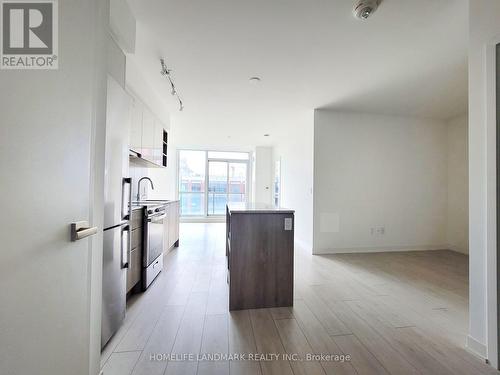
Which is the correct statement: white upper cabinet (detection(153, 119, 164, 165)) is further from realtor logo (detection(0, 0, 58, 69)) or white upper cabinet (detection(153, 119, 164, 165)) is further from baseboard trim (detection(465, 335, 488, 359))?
baseboard trim (detection(465, 335, 488, 359))

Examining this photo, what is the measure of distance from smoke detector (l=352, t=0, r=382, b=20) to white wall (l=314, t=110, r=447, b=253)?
2.30 m

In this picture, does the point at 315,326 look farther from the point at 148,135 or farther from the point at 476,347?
the point at 148,135

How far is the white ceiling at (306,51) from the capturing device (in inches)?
71.8

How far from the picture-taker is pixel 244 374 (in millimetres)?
1367

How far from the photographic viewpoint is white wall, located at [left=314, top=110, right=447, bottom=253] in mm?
4094

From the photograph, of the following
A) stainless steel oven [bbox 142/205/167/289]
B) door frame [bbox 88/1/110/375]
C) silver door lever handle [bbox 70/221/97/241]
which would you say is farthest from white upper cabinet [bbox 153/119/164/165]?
silver door lever handle [bbox 70/221/97/241]

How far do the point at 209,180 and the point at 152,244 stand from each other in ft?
17.7

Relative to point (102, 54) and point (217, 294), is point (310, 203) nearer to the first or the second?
point (217, 294)

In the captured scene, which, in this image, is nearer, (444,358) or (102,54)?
(102,54)

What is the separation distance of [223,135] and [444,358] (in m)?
5.77

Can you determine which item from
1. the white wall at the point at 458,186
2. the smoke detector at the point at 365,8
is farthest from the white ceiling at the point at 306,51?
the white wall at the point at 458,186

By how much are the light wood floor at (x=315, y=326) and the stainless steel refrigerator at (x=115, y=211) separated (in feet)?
0.85

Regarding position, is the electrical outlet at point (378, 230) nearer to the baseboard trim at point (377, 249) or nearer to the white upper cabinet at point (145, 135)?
the baseboard trim at point (377, 249)

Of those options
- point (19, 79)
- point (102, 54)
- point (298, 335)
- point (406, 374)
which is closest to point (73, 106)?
point (19, 79)
